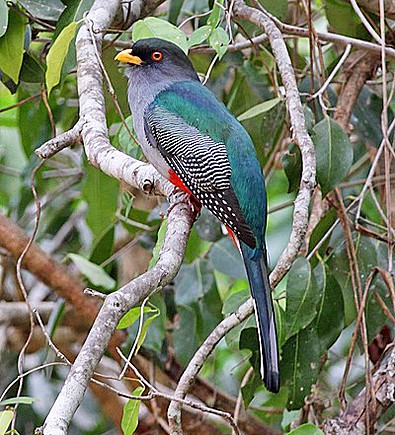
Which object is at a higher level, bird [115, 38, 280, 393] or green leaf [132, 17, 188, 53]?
green leaf [132, 17, 188, 53]

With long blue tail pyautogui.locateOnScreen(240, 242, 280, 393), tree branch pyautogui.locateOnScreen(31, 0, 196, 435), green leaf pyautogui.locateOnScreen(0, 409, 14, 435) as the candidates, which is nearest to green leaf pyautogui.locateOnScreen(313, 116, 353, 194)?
long blue tail pyautogui.locateOnScreen(240, 242, 280, 393)

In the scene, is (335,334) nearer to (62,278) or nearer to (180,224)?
(180,224)

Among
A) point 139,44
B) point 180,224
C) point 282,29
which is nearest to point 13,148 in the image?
point 139,44

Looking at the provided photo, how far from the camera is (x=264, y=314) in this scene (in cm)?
218

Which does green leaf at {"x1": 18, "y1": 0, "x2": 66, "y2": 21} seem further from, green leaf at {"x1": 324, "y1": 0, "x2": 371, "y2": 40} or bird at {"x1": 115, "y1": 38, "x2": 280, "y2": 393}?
green leaf at {"x1": 324, "y1": 0, "x2": 371, "y2": 40}

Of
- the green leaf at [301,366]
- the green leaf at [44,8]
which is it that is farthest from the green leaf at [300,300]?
the green leaf at [44,8]

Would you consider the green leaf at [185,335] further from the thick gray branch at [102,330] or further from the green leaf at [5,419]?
the green leaf at [5,419]

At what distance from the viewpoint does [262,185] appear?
245 centimetres

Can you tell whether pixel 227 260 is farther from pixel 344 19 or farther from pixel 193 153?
pixel 344 19

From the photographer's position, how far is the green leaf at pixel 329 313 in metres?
2.63

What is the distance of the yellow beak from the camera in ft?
9.11

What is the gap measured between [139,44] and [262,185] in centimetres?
70

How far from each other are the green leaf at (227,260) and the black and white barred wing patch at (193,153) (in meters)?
0.69

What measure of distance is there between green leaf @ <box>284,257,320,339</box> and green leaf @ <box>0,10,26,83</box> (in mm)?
966
